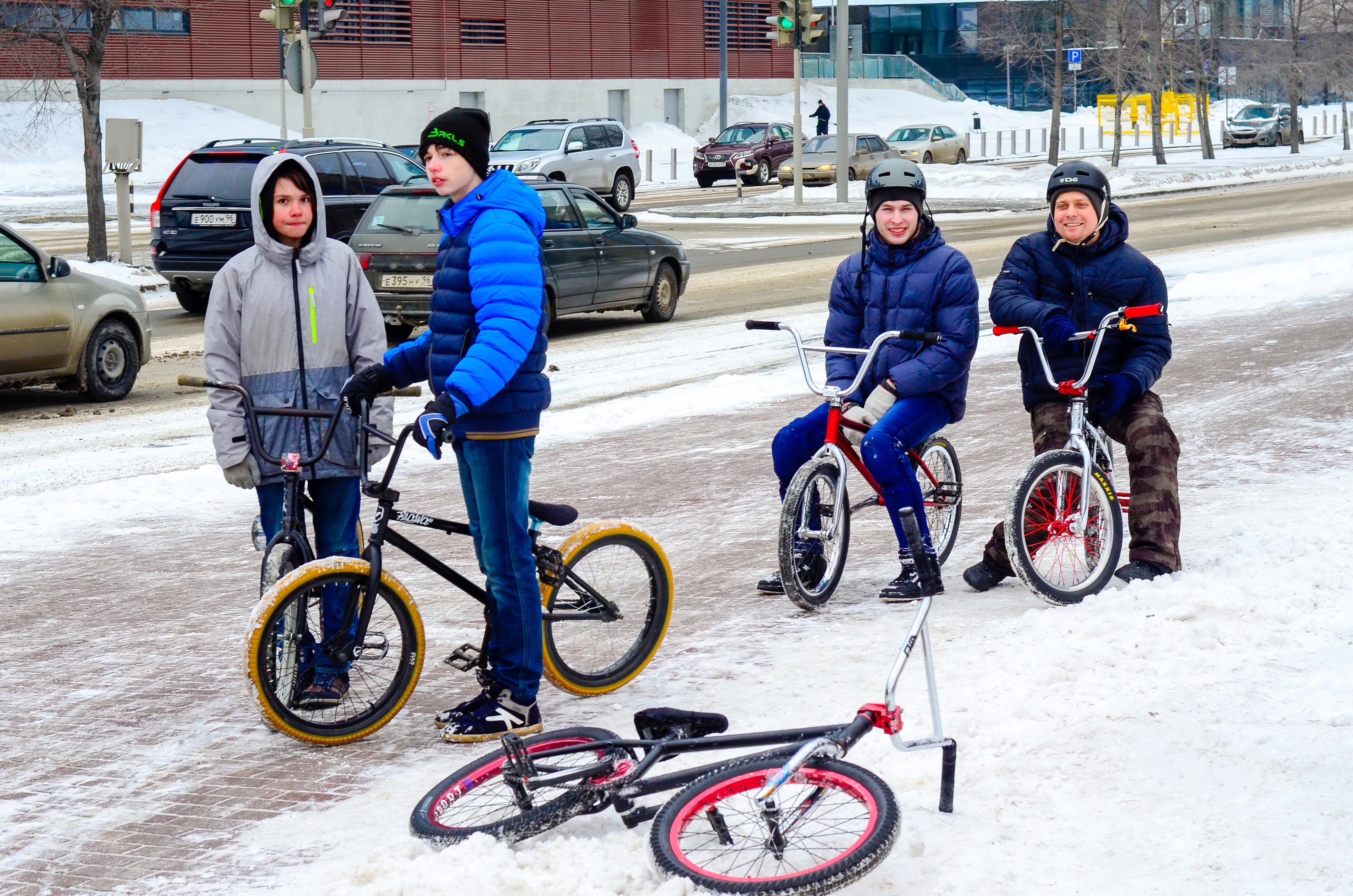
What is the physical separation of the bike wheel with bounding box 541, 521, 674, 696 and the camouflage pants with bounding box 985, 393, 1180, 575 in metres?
1.61

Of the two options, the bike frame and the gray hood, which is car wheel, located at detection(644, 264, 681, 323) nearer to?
the bike frame

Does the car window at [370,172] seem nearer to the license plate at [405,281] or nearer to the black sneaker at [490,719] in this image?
the license plate at [405,281]

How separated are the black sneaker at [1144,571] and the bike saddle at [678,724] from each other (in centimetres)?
274

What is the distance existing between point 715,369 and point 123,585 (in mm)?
6899

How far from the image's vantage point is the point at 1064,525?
624cm

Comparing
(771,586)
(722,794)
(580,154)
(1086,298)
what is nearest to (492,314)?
(722,794)

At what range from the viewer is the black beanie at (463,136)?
4562 mm

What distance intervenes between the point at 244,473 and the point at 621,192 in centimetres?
2928

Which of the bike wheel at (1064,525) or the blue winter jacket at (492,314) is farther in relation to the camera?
the bike wheel at (1064,525)

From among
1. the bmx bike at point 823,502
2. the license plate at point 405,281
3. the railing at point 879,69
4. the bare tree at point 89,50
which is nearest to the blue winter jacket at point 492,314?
the bmx bike at point 823,502

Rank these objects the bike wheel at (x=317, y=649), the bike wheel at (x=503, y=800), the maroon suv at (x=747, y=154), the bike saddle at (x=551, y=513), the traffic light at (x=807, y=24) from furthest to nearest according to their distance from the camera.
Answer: the maroon suv at (x=747, y=154), the traffic light at (x=807, y=24), the bike saddle at (x=551, y=513), the bike wheel at (x=317, y=649), the bike wheel at (x=503, y=800)

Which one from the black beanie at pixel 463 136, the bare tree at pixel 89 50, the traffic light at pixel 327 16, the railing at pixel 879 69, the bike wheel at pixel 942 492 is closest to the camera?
the black beanie at pixel 463 136

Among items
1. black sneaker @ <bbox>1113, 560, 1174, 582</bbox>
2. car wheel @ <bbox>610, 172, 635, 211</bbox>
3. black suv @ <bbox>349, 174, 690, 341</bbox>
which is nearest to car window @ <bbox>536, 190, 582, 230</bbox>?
black suv @ <bbox>349, 174, 690, 341</bbox>

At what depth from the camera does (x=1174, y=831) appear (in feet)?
13.0
